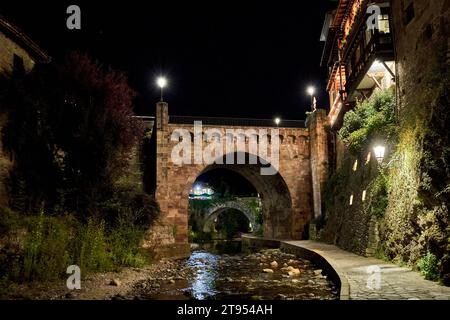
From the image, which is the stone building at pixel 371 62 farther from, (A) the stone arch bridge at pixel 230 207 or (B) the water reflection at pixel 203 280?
(A) the stone arch bridge at pixel 230 207

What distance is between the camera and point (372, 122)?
535 inches

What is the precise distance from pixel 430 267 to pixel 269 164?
16.8 m

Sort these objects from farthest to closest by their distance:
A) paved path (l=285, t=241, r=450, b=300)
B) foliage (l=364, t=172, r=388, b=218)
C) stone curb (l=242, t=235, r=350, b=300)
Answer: foliage (l=364, t=172, r=388, b=218) → stone curb (l=242, t=235, r=350, b=300) → paved path (l=285, t=241, r=450, b=300)

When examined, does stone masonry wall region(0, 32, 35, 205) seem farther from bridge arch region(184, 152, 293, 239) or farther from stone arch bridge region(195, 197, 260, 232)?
stone arch bridge region(195, 197, 260, 232)

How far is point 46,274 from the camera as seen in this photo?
904 cm

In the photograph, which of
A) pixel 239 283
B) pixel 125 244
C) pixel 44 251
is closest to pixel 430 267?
pixel 239 283

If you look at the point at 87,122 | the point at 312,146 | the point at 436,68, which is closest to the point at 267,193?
the point at 312,146

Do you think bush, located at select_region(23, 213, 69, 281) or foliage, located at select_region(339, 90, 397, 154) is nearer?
bush, located at select_region(23, 213, 69, 281)
